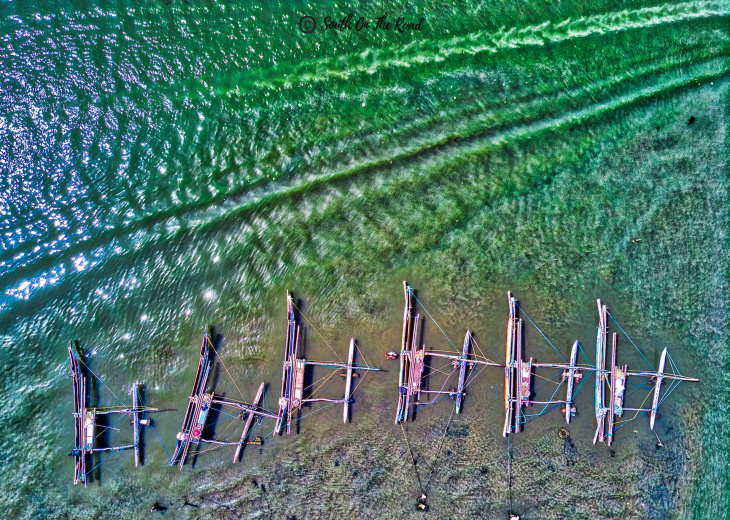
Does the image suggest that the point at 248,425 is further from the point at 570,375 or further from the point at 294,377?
the point at 570,375

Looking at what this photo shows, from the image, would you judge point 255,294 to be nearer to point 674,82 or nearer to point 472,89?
point 472,89

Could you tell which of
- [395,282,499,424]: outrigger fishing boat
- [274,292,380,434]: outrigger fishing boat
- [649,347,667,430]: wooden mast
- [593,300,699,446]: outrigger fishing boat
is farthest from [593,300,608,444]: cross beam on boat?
[274,292,380,434]: outrigger fishing boat

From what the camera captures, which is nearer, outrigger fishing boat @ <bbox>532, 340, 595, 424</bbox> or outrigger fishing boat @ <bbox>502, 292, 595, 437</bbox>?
outrigger fishing boat @ <bbox>502, 292, 595, 437</bbox>

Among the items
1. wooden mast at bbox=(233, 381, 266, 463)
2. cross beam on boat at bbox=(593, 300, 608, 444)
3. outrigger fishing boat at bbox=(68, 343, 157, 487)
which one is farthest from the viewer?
cross beam on boat at bbox=(593, 300, 608, 444)

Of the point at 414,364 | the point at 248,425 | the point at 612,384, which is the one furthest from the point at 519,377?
the point at 248,425

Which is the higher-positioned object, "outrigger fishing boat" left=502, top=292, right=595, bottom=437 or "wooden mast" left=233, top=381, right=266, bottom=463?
"outrigger fishing boat" left=502, top=292, right=595, bottom=437

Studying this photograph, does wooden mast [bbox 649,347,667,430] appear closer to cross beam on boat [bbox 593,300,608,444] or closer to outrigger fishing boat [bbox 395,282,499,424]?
cross beam on boat [bbox 593,300,608,444]

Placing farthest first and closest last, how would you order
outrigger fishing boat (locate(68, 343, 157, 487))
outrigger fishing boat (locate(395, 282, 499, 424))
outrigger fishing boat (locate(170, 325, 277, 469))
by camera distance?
1. outrigger fishing boat (locate(395, 282, 499, 424))
2. outrigger fishing boat (locate(170, 325, 277, 469))
3. outrigger fishing boat (locate(68, 343, 157, 487))

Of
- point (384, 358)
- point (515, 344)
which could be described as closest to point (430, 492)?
point (384, 358)
